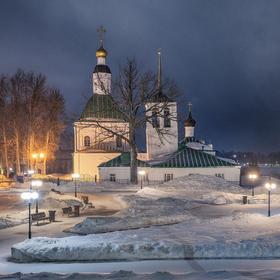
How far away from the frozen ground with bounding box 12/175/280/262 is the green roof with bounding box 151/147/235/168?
48.4 feet

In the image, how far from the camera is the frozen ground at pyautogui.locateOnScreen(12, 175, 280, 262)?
55.0ft

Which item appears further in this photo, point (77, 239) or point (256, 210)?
point (256, 210)

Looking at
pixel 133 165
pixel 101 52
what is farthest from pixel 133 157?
pixel 101 52

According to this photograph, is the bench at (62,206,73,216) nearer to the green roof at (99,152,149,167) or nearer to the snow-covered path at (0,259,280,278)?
the snow-covered path at (0,259,280,278)

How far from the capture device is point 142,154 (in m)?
53.0

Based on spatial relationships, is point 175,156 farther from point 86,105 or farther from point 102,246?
point 102,246

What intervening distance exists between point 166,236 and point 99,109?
3445 centimetres

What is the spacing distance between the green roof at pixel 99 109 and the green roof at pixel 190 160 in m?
9.10

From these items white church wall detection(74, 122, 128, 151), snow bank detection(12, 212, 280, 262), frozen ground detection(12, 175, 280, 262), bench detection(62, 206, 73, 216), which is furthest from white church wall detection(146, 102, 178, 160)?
snow bank detection(12, 212, 280, 262)

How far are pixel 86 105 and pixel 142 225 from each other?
1211 inches

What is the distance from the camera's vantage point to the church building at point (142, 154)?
1784 inches

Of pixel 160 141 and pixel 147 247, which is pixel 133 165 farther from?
pixel 147 247

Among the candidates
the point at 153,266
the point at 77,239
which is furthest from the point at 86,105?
the point at 153,266

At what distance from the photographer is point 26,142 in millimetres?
52250
